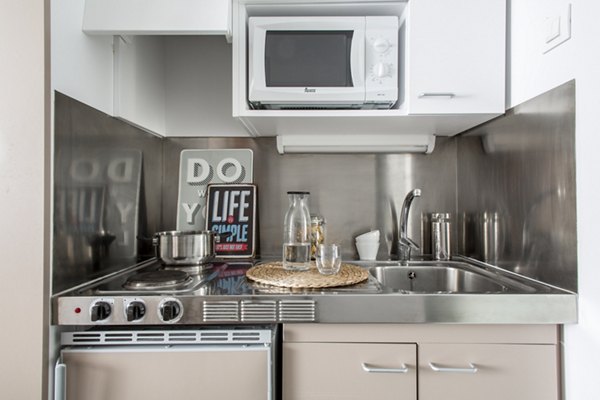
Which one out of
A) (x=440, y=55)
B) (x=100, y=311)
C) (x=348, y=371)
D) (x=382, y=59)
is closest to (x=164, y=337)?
(x=100, y=311)

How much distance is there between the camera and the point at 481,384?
41.7 inches

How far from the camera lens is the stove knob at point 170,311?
3.44ft

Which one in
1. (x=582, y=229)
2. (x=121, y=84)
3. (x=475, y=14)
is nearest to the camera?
(x=582, y=229)

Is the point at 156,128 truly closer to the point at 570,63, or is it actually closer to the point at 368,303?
the point at 368,303

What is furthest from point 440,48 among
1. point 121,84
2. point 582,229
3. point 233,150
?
point 121,84

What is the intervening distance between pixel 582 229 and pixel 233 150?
138 centimetres

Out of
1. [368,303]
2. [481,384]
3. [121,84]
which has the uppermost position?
[121,84]

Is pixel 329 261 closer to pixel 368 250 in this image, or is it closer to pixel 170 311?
pixel 368 250

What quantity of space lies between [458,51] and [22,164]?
139cm

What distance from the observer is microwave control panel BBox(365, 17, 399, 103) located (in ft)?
4.33

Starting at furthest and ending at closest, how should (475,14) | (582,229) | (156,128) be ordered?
(156,128) < (475,14) < (582,229)

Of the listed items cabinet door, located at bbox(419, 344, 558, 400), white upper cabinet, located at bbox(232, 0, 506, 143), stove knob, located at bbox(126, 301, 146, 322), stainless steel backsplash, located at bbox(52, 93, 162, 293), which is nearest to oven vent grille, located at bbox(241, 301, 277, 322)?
stove knob, located at bbox(126, 301, 146, 322)

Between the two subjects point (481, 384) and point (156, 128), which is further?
point (156, 128)

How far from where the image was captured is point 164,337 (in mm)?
1061
